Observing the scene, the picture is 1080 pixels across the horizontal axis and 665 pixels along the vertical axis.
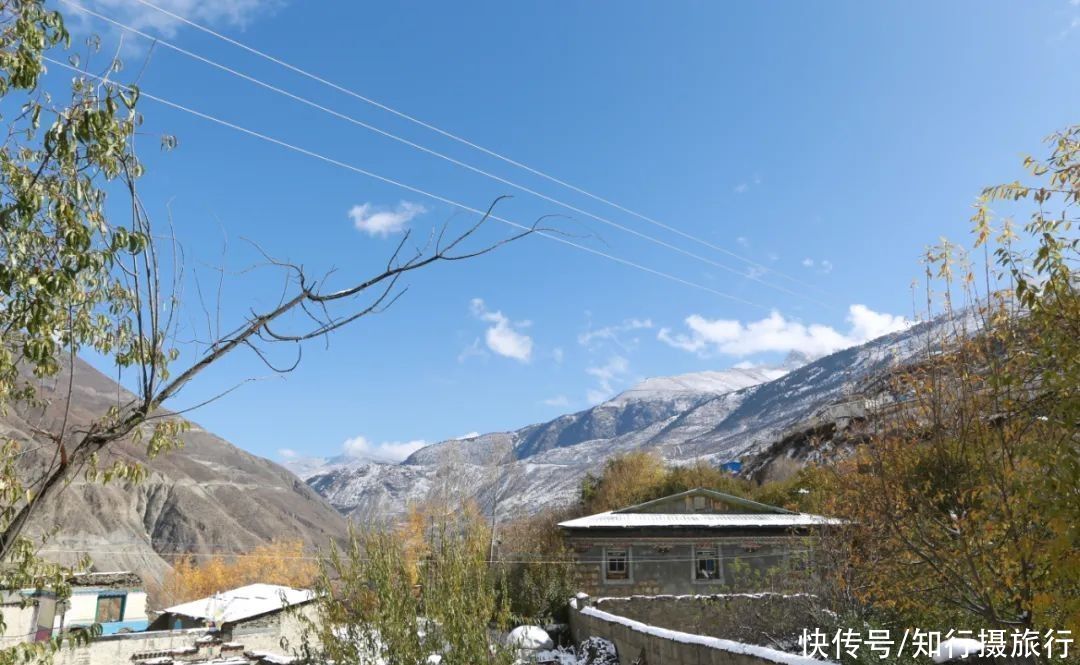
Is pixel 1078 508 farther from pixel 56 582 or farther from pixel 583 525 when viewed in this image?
pixel 583 525

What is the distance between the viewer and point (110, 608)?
32625 mm

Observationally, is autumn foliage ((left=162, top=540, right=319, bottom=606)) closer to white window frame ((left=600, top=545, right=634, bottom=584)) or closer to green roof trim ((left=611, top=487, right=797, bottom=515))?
green roof trim ((left=611, top=487, right=797, bottom=515))

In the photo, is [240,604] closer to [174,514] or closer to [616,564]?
[616,564]

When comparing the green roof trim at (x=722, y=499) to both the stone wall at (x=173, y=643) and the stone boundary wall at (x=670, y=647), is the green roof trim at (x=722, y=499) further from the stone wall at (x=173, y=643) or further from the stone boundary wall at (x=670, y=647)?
the stone wall at (x=173, y=643)

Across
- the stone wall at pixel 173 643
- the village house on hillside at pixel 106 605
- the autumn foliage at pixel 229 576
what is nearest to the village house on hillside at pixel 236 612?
the stone wall at pixel 173 643

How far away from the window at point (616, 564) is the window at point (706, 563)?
2.87 metres

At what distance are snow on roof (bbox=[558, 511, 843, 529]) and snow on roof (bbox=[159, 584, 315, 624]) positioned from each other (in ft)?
37.6

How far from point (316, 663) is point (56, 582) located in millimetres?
2626

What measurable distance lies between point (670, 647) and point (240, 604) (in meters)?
22.5

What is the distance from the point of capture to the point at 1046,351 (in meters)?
5.29

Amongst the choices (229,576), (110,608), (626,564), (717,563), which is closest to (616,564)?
(626,564)

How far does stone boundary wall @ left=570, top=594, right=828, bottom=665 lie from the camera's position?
9.60 meters

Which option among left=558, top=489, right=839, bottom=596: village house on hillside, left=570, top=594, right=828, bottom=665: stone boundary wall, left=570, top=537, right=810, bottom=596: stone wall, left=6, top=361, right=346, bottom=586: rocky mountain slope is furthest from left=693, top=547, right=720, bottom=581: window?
left=6, top=361, right=346, bottom=586: rocky mountain slope

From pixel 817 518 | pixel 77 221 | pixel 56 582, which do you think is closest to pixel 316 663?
pixel 56 582
